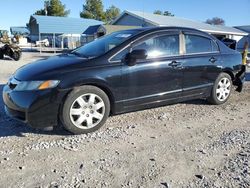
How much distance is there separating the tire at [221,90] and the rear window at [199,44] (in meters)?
0.60

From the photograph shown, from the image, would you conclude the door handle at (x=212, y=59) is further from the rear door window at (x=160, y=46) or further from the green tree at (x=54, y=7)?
the green tree at (x=54, y=7)

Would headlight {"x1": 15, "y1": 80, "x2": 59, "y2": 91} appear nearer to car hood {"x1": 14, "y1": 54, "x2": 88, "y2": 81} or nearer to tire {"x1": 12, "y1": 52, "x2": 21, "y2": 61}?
car hood {"x1": 14, "y1": 54, "x2": 88, "y2": 81}

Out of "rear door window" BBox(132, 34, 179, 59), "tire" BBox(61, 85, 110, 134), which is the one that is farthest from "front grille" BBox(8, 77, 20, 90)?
"rear door window" BBox(132, 34, 179, 59)

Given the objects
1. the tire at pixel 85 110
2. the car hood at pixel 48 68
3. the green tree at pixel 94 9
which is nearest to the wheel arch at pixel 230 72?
the tire at pixel 85 110

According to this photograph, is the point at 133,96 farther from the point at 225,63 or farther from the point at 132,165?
the point at 225,63

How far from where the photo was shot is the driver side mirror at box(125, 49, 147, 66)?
15.6 feet

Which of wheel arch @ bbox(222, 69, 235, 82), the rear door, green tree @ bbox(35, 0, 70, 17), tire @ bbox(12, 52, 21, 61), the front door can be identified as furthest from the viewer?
green tree @ bbox(35, 0, 70, 17)

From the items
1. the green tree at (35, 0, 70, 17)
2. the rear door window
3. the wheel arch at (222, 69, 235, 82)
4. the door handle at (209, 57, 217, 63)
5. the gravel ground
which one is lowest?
the gravel ground

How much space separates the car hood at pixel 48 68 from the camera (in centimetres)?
426

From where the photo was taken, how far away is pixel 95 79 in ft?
14.6

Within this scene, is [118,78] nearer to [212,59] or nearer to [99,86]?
[99,86]

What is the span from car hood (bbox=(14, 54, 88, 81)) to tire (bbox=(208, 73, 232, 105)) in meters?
2.90

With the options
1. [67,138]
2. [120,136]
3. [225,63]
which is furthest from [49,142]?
[225,63]

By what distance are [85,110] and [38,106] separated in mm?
700
